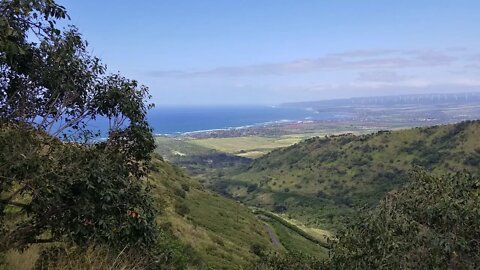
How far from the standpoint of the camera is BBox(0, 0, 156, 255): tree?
6938 millimetres

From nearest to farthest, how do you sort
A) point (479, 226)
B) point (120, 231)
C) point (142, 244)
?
point (120, 231) → point (142, 244) → point (479, 226)

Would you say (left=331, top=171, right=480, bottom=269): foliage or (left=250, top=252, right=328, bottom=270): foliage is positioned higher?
(left=331, top=171, right=480, bottom=269): foliage

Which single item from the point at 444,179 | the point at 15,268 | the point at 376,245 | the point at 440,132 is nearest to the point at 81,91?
the point at 15,268

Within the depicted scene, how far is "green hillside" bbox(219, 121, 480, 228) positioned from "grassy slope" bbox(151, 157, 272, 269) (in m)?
58.7

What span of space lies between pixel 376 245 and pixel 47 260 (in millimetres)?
7644

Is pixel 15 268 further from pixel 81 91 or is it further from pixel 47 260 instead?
pixel 81 91

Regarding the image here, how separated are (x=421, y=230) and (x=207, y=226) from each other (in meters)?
35.0

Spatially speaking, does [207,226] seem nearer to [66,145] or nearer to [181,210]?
[181,210]

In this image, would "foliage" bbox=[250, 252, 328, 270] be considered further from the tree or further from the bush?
the bush

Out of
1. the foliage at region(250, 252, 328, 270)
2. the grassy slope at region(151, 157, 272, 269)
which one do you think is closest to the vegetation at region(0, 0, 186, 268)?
the foliage at region(250, 252, 328, 270)

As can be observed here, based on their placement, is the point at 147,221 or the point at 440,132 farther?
the point at 440,132

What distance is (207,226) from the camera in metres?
43.3

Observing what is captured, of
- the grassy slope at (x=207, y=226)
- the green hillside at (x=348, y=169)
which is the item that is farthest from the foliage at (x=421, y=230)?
the green hillside at (x=348, y=169)

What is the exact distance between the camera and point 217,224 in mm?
47000
